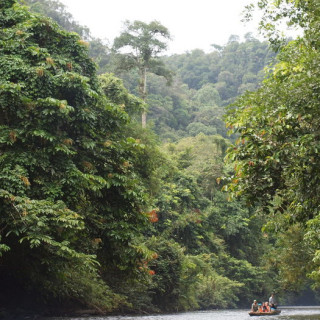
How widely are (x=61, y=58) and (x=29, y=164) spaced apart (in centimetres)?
439

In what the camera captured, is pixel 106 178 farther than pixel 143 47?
No

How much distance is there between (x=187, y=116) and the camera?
70.2 m

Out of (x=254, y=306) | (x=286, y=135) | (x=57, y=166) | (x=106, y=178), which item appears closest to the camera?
(x=286, y=135)

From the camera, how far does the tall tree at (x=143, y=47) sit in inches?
1473

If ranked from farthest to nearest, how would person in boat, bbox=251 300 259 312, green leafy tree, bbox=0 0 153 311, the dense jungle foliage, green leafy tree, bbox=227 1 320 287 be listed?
1. person in boat, bbox=251 300 259 312
2. green leafy tree, bbox=0 0 153 311
3. the dense jungle foliage
4. green leafy tree, bbox=227 1 320 287

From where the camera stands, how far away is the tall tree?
37.4 meters

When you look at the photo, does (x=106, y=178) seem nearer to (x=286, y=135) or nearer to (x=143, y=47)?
(x=286, y=135)

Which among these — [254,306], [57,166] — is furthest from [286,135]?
[254,306]

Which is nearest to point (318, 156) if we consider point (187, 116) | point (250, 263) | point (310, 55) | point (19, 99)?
point (310, 55)

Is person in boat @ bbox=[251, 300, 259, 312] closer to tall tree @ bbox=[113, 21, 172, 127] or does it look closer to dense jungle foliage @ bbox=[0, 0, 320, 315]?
dense jungle foliage @ bbox=[0, 0, 320, 315]

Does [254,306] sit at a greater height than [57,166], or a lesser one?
lesser

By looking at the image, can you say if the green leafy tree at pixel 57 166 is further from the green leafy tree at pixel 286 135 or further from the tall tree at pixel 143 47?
the tall tree at pixel 143 47

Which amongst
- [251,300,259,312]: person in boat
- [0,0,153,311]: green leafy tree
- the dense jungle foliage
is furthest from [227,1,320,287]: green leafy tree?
[251,300,259,312]: person in boat

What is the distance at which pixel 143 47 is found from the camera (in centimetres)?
3769
